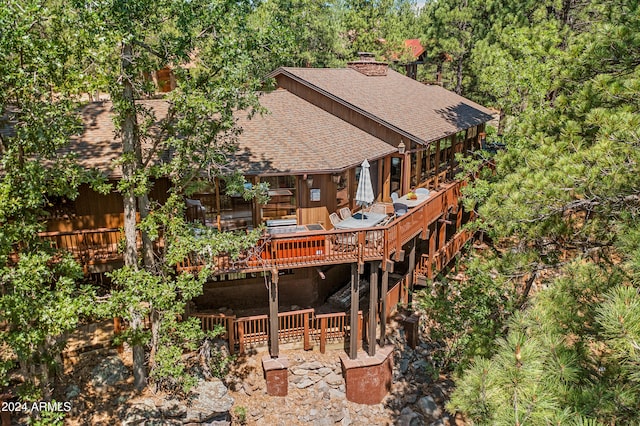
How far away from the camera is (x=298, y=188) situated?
48.7 feet

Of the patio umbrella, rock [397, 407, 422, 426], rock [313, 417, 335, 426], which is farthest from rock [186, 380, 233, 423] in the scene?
the patio umbrella

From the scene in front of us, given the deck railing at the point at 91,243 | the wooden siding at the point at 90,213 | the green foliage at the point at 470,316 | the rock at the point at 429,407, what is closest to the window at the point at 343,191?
the green foliage at the point at 470,316

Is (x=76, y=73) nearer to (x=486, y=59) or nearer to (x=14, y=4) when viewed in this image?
(x=14, y=4)

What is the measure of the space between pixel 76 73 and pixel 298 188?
7.49m

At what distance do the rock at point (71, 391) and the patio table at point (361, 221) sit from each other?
871 cm

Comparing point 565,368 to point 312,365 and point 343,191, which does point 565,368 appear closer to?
point 312,365

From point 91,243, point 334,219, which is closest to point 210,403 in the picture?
point 91,243

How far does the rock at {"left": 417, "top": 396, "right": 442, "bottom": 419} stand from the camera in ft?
47.6

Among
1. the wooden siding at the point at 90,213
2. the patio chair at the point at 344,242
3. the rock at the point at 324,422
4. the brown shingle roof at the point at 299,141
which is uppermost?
the brown shingle roof at the point at 299,141

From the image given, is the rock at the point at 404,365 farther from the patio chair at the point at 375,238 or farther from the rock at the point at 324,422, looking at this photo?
the patio chair at the point at 375,238

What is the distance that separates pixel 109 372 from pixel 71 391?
973 mm

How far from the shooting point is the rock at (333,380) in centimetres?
1447

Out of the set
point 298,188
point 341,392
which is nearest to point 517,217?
point 298,188

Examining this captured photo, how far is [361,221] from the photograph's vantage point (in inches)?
599
